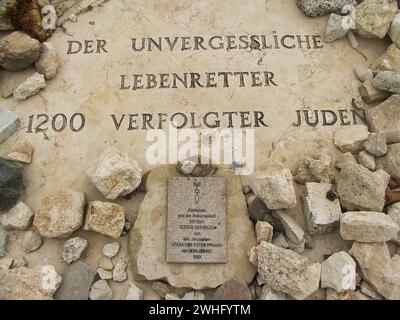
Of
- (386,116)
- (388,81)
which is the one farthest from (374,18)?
(386,116)

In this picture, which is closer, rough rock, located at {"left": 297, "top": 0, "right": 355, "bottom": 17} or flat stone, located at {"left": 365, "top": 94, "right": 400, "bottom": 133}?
flat stone, located at {"left": 365, "top": 94, "right": 400, "bottom": 133}

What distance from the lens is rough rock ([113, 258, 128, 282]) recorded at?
8.58 feet

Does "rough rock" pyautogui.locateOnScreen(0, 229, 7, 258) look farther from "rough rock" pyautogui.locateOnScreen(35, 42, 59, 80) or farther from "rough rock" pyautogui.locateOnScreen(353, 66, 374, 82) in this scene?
"rough rock" pyautogui.locateOnScreen(353, 66, 374, 82)

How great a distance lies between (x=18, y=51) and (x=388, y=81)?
2.82 meters

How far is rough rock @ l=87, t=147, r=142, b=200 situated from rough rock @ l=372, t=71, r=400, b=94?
1.89 meters

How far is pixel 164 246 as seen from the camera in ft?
8.80

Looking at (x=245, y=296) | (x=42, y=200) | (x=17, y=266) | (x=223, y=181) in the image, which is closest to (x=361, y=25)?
(x=223, y=181)

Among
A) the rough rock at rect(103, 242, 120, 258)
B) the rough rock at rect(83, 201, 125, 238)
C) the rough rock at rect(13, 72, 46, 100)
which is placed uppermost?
the rough rock at rect(13, 72, 46, 100)

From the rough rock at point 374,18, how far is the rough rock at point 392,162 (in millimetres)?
1053

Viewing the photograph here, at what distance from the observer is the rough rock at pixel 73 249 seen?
8.71ft

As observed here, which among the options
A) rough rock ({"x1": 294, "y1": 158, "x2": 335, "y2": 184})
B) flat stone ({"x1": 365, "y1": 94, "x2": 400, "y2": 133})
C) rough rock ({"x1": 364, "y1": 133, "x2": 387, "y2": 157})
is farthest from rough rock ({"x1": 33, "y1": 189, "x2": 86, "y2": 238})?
flat stone ({"x1": 365, "y1": 94, "x2": 400, "y2": 133})

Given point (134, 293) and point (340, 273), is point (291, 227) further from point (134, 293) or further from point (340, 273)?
point (134, 293)

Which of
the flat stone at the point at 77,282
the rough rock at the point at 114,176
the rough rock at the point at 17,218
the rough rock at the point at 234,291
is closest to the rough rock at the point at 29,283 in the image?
the flat stone at the point at 77,282

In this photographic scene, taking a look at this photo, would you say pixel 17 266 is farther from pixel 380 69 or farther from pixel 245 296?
pixel 380 69
